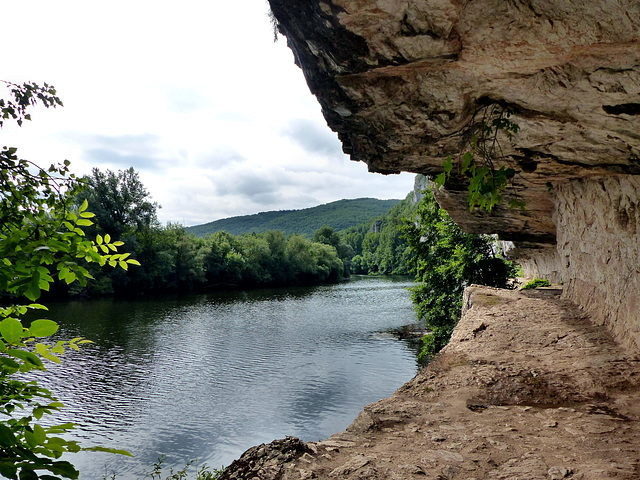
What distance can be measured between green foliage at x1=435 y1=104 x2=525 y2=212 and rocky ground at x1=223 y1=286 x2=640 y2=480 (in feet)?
6.51

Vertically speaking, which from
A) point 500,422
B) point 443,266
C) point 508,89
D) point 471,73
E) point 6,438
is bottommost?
point 500,422

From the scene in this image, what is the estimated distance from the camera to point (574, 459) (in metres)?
3.22

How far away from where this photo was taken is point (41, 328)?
4.79 feet

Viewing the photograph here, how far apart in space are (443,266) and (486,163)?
1201cm

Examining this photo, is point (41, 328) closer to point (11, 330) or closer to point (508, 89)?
point (11, 330)

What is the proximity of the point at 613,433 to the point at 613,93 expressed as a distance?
9.18 feet

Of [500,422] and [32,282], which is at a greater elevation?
[32,282]

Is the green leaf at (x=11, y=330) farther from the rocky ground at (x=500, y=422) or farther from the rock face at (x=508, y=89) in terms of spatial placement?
the rock face at (x=508, y=89)

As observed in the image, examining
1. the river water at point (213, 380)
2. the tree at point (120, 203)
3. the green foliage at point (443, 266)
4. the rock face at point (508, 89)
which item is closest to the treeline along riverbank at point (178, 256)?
the tree at point (120, 203)

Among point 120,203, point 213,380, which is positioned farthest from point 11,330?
point 120,203

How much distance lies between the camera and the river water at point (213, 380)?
10648 millimetres

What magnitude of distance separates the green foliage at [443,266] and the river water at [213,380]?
2.25 meters

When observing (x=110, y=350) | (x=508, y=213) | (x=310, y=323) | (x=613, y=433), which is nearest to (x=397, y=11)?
(x=613, y=433)

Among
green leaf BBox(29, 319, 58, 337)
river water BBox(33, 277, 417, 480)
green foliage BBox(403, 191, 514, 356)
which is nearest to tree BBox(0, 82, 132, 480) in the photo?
green leaf BBox(29, 319, 58, 337)
